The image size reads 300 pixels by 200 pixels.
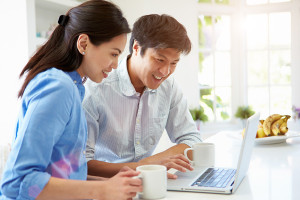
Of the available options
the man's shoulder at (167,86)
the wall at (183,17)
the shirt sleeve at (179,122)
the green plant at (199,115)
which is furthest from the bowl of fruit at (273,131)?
the wall at (183,17)

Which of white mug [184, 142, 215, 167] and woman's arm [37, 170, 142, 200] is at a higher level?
woman's arm [37, 170, 142, 200]

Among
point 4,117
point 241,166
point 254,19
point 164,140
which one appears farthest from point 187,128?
point 254,19

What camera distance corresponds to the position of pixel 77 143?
1.13m

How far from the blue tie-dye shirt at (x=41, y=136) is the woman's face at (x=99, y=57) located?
193 mm

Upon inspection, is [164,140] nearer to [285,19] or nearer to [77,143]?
[285,19]

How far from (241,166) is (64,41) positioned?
729 mm

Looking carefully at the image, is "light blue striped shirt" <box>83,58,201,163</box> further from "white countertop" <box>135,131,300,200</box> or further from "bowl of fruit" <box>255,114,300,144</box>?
"bowl of fruit" <box>255,114,300,144</box>

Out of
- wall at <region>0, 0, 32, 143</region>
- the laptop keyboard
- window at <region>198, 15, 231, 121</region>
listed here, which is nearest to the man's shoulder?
the laptop keyboard

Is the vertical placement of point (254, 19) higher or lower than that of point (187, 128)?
higher

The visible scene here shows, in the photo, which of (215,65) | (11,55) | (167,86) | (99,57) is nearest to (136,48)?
(167,86)

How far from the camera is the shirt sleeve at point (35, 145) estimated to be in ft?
3.01

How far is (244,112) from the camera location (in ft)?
15.2

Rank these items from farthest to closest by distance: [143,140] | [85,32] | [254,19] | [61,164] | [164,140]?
[254,19], [164,140], [143,140], [85,32], [61,164]

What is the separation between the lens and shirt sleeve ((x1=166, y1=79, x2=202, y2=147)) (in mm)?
1854
